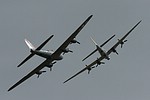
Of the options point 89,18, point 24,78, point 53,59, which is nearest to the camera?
point 89,18

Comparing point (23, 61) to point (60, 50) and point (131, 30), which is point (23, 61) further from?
point (131, 30)

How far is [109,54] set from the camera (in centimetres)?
17850

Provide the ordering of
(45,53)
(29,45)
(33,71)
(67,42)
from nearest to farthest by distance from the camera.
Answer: (45,53)
(67,42)
(29,45)
(33,71)

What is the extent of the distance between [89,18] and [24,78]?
3325 centimetres

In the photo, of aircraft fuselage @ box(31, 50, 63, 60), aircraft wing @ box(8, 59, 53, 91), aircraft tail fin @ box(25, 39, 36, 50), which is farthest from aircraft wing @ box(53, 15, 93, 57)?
aircraft tail fin @ box(25, 39, 36, 50)

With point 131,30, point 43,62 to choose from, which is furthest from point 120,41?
point 43,62

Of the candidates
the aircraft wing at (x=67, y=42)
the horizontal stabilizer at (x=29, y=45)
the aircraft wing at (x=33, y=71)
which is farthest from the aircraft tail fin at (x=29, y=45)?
the aircraft wing at (x=33, y=71)

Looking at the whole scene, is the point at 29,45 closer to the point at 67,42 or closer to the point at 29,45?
the point at 29,45

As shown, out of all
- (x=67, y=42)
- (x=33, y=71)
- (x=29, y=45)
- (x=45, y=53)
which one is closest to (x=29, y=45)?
(x=29, y=45)

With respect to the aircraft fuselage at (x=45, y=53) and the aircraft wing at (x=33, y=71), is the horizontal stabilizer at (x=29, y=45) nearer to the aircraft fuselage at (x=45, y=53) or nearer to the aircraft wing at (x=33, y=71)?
A: the aircraft fuselage at (x=45, y=53)

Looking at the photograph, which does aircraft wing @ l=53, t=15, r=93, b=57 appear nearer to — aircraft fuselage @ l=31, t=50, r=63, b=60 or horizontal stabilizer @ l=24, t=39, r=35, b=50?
aircraft fuselage @ l=31, t=50, r=63, b=60

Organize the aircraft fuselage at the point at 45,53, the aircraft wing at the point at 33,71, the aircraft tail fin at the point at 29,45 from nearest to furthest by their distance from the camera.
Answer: the aircraft fuselage at the point at 45,53
the aircraft tail fin at the point at 29,45
the aircraft wing at the point at 33,71

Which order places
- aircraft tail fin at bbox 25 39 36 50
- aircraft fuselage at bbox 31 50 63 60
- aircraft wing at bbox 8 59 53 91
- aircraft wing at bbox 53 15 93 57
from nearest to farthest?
aircraft wing at bbox 53 15 93 57 < aircraft fuselage at bbox 31 50 63 60 < aircraft tail fin at bbox 25 39 36 50 < aircraft wing at bbox 8 59 53 91

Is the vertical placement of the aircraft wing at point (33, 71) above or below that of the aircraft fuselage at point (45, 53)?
above
